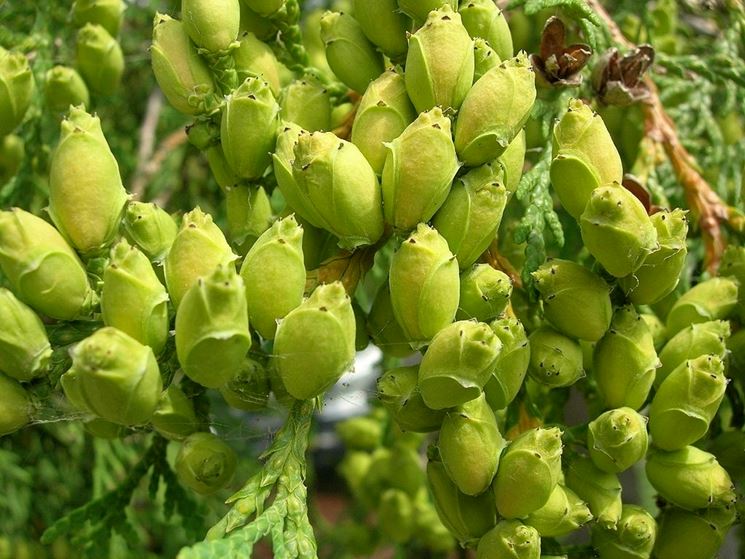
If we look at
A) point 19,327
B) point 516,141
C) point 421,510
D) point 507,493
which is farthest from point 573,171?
point 421,510

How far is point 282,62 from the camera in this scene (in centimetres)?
148

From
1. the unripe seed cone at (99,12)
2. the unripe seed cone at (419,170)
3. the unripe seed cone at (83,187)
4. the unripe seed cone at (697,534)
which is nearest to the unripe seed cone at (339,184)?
the unripe seed cone at (419,170)

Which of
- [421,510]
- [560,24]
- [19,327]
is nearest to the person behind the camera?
[19,327]

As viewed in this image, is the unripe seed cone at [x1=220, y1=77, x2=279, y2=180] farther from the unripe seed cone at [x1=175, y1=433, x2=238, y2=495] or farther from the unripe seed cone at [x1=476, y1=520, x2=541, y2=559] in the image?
the unripe seed cone at [x1=476, y1=520, x2=541, y2=559]

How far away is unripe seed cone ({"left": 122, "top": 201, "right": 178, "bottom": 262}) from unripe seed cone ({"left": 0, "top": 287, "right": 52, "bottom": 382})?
17cm

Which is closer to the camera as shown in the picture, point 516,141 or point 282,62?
point 516,141

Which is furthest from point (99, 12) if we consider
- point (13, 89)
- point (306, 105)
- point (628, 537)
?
point (628, 537)

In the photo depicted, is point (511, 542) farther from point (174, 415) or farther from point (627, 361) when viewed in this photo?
point (174, 415)

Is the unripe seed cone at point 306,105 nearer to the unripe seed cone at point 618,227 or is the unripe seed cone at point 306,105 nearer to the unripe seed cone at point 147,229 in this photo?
the unripe seed cone at point 147,229

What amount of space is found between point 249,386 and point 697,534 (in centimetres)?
66

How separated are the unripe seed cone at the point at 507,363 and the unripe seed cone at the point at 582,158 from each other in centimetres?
20

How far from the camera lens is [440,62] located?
3.74 feet

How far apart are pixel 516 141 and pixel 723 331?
404 millimetres

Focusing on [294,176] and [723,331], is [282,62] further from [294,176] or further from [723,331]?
[723,331]
